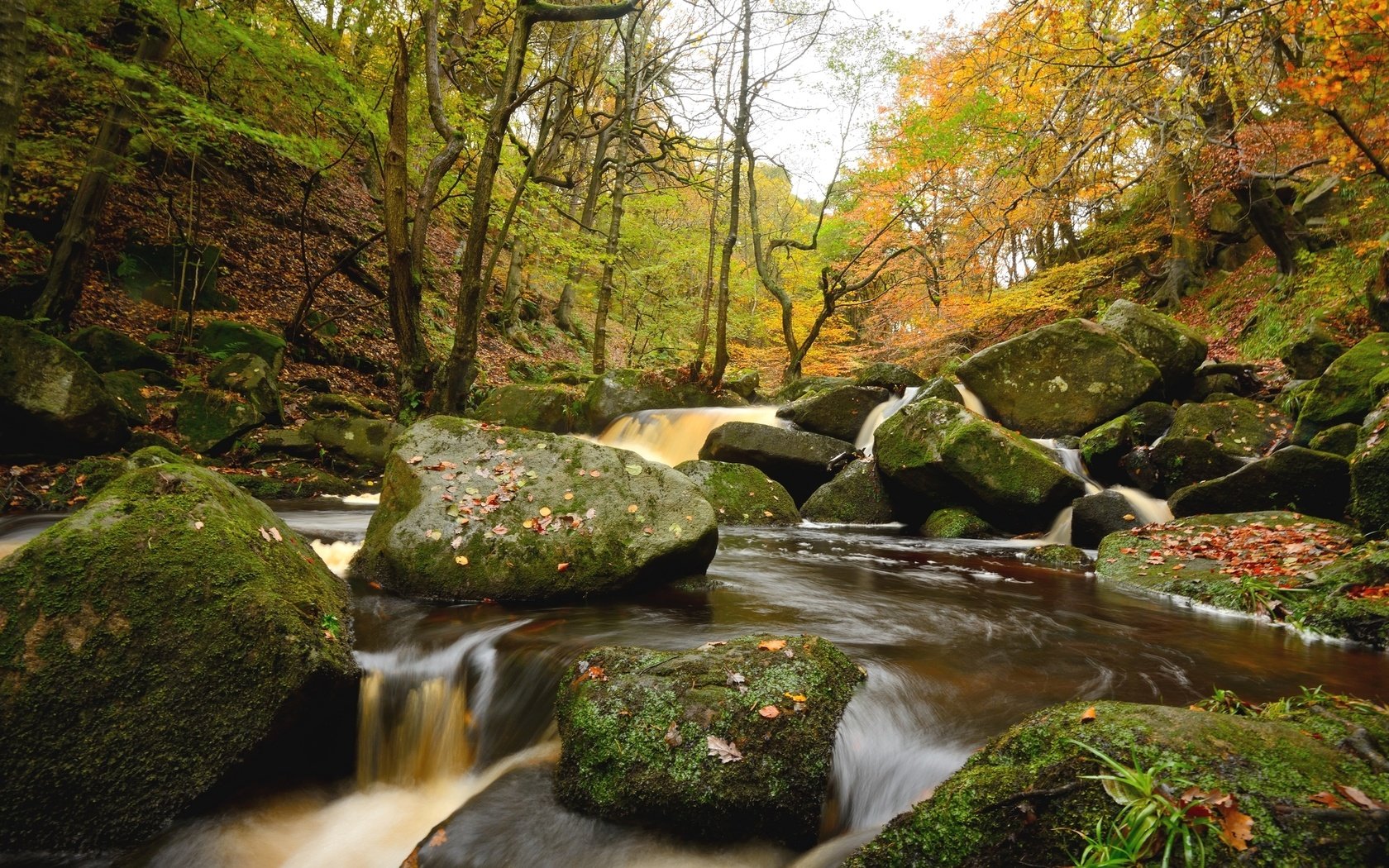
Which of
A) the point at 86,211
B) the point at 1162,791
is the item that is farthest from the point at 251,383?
the point at 1162,791

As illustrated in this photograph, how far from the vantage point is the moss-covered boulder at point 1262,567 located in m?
4.32

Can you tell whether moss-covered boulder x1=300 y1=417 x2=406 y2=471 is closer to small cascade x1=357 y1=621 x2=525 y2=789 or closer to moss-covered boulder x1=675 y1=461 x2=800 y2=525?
moss-covered boulder x1=675 y1=461 x2=800 y2=525

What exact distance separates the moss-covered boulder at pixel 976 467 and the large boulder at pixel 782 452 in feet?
5.21

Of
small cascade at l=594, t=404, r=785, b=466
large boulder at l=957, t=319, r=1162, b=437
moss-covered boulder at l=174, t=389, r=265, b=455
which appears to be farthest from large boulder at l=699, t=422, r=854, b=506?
moss-covered boulder at l=174, t=389, r=265, b=455

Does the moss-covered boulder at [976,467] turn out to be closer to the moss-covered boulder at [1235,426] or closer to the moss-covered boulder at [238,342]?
the moss-covered boulder at [1235,426]

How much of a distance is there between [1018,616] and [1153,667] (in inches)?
43.3

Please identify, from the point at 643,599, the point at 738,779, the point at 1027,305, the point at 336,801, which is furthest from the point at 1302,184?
the point at 336,801

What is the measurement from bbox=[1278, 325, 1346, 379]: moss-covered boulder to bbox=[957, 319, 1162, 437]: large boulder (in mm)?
1621

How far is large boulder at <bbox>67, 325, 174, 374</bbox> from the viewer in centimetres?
857

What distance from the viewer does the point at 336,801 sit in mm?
2996

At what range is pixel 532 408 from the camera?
11984 mm

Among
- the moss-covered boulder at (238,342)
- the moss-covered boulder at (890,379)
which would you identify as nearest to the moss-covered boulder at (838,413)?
the moss-covered boulder at (890,379)

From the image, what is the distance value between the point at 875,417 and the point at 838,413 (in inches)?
27.4

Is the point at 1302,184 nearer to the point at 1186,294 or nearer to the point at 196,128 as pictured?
the point at 1186,294
